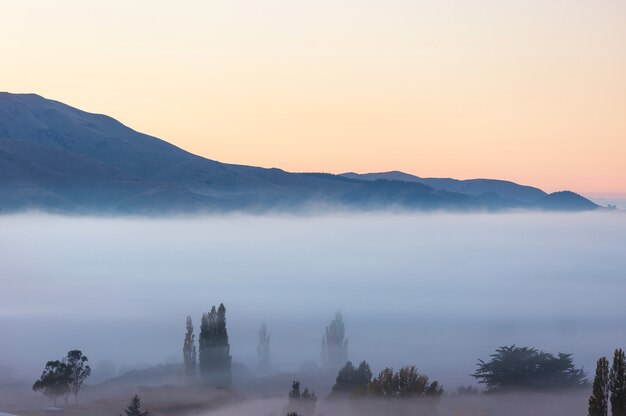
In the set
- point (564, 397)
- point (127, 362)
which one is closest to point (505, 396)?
point (564, 397)

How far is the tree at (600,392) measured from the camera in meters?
85.0

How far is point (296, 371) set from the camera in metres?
175

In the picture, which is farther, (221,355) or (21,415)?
(221,355)

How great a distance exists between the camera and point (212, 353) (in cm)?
15100

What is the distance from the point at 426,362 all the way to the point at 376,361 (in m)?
10.1

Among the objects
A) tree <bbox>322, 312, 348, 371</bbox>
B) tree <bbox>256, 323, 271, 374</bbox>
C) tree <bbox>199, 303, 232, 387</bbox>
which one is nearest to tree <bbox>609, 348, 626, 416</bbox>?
tree <bbox>199, 303, 232, 387</bbox>

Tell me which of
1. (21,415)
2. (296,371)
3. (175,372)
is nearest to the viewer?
(21,415)

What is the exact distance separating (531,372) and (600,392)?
40016 mm

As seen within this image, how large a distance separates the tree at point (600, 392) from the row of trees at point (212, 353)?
230 ft

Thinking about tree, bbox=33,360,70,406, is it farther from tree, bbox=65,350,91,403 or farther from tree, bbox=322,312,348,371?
tree, bbox=322,312,348,371

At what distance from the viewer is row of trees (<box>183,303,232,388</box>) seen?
14862 cm

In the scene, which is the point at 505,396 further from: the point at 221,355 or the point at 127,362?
the point at 127,362

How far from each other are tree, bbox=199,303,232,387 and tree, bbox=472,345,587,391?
1627 inches

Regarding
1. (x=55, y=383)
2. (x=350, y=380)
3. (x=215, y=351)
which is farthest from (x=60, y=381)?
(x=350, y=380)
